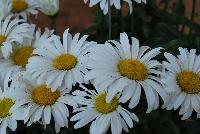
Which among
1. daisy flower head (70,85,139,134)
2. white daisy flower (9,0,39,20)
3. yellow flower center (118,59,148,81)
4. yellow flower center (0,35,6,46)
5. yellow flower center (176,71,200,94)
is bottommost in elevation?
daisy flower head (70,85,139,134)

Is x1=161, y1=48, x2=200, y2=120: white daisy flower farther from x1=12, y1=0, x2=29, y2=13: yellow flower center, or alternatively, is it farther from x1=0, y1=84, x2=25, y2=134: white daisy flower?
x1=12, y1=0, x2=29, y2=13: yellow flower center

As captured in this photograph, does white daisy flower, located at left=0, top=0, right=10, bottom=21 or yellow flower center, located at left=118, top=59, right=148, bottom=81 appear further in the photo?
white daisy flower, located at left=0, top=0, right=10, bottom=21

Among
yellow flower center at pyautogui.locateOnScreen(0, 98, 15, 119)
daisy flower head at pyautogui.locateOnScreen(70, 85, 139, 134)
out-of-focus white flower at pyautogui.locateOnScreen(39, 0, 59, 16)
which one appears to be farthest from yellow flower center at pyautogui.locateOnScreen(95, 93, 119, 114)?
out-of-focus white flower at pyautogui.locateOnScreen(39, 0, 59, 16)

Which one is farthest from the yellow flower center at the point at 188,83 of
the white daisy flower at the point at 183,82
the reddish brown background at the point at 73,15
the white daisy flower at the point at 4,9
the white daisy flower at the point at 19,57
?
the reddish brown background at the point at 73,15

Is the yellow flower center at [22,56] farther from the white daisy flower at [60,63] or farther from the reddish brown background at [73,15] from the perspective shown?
the reddish brown background at [73,15]

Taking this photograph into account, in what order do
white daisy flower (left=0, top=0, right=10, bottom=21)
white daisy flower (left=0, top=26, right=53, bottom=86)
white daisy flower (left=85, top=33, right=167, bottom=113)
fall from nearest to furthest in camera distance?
white daisy flower (left=85, top=33, right=167, bottom=113), white daisy flower (left=0, top=26, right=53, bottom=86), white daisy flower (left=0, top=0, right=10, bottom=21)

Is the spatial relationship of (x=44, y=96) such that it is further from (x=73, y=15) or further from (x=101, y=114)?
(x=73, y=15)

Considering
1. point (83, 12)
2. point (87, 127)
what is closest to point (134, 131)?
point (87, 127)
